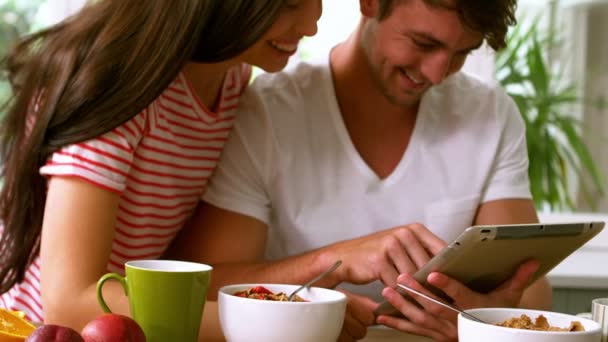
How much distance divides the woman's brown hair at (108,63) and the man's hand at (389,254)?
38 centimetres

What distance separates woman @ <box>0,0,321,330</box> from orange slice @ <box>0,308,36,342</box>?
0.19 m

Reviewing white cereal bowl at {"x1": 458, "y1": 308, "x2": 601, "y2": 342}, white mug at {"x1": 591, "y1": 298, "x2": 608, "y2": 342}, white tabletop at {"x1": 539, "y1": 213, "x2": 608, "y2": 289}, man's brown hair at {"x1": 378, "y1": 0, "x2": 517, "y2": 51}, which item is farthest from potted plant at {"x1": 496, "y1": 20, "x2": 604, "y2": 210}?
white cereal bowl at {"x1": 458, "y1": 308, "x2": 601, "y2": 342}

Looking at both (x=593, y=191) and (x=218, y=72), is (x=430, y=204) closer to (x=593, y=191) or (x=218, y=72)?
(x=218, y=72)

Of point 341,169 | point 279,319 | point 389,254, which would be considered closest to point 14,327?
point 279,319

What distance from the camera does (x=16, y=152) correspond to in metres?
1.52

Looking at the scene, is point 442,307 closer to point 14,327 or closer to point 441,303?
point 441,303

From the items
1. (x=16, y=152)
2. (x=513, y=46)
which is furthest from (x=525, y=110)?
(x=16, y=152)

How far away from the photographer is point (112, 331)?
1.01 meters

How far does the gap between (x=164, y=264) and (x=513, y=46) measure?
2438mm

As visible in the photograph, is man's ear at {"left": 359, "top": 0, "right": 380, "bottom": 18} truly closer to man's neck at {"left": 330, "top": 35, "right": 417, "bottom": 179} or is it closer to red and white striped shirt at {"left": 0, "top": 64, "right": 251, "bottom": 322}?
man's neck at {"left": 330, "top": 35, "right": 417, "bottom": 179}

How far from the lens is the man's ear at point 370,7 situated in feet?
5.81

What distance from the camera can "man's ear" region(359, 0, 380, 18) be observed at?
1771 millimetres

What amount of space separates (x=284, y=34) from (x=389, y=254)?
42 cm

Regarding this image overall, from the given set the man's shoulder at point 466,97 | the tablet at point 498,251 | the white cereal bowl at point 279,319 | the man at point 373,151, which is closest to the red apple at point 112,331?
the white cereal bowl at point 279,319
